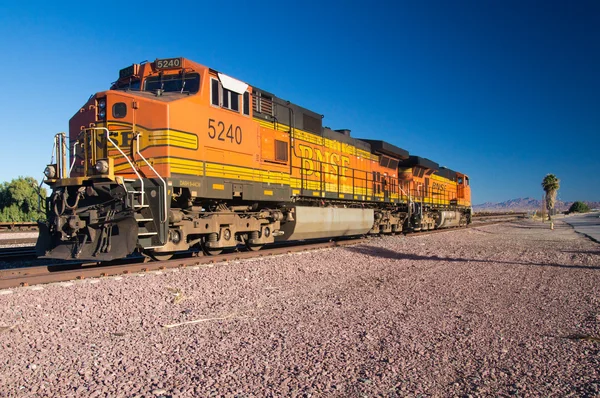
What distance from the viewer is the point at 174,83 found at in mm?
8391

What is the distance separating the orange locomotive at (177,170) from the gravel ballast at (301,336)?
1189 mm

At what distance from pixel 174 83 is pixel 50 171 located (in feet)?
9.26

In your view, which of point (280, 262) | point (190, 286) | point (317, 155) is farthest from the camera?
point (317, 155)

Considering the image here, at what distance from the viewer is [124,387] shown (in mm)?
2951

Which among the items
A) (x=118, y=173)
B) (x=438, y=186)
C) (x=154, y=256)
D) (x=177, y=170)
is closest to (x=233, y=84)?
(x=177, y=170)

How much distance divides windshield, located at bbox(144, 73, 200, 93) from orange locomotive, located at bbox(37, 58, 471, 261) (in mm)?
20

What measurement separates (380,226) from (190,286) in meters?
12.5

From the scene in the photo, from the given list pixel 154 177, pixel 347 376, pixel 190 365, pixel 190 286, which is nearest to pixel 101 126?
pixel 154 177

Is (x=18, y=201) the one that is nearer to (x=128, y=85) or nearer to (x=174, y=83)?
(x=128, y=85)

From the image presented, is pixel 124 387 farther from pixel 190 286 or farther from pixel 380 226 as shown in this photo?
pixel 380 226

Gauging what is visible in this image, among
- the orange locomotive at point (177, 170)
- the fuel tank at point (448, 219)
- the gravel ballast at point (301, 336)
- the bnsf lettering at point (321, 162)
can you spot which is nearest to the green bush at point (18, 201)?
the bnsf lettering at point (321, 162)

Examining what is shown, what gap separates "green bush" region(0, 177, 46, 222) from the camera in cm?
2917

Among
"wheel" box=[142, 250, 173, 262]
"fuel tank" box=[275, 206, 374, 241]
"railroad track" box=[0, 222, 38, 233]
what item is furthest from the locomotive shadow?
"railroad track" box=[0, 222, 38, 233]

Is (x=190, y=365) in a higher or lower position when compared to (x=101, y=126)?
lower
